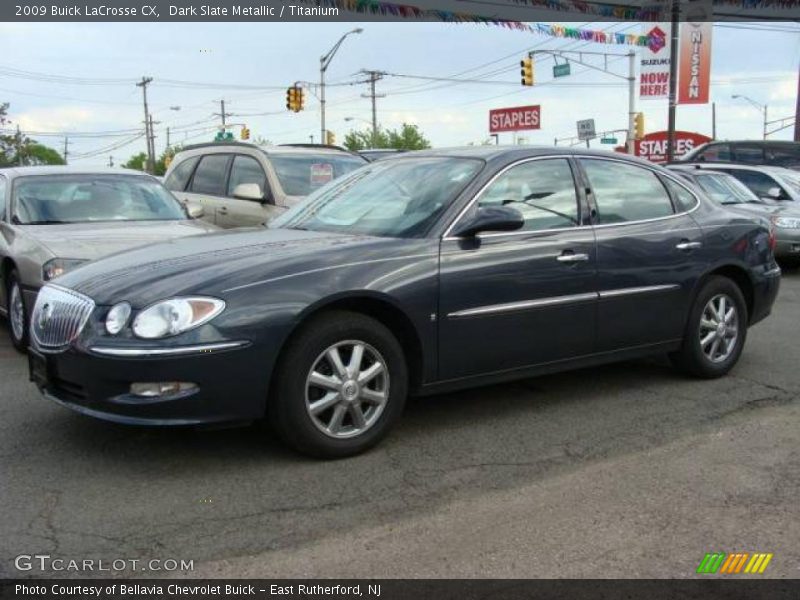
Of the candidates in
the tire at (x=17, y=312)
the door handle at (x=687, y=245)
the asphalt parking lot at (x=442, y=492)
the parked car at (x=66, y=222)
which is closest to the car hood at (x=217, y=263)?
the asphalt parking lot at (x=442, y=492)

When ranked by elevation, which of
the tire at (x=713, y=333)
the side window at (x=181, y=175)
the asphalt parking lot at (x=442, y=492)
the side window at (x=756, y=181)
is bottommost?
the asphalt parking lot at (x=442, y=492)

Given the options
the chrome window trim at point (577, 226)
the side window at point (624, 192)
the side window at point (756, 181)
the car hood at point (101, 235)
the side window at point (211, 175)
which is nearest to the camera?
the chrome window trim at point (577, 226)

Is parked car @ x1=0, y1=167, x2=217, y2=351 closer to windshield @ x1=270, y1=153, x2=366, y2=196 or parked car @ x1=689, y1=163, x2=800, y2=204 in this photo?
windshield @ x1=270, y1=153, x2=366, y2=196

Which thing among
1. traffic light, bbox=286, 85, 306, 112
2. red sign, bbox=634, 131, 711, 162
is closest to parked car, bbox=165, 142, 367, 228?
traffic light, bbox=286, 85, 306, 112

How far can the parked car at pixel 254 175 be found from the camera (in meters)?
9.06

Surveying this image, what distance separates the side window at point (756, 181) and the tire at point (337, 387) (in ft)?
36.2

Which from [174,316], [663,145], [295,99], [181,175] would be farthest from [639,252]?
[663,145]

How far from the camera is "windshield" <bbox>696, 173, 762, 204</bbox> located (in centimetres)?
1221

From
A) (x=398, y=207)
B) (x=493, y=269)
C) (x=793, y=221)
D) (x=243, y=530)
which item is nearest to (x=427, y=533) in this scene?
(x=243, y=530)

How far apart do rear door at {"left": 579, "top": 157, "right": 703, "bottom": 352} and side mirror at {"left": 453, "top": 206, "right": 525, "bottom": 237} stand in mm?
812

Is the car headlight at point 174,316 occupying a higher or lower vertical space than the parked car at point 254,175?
lower

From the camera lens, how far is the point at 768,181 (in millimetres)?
13422

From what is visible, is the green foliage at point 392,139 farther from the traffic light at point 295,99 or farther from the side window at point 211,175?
the side window at point 211,175
